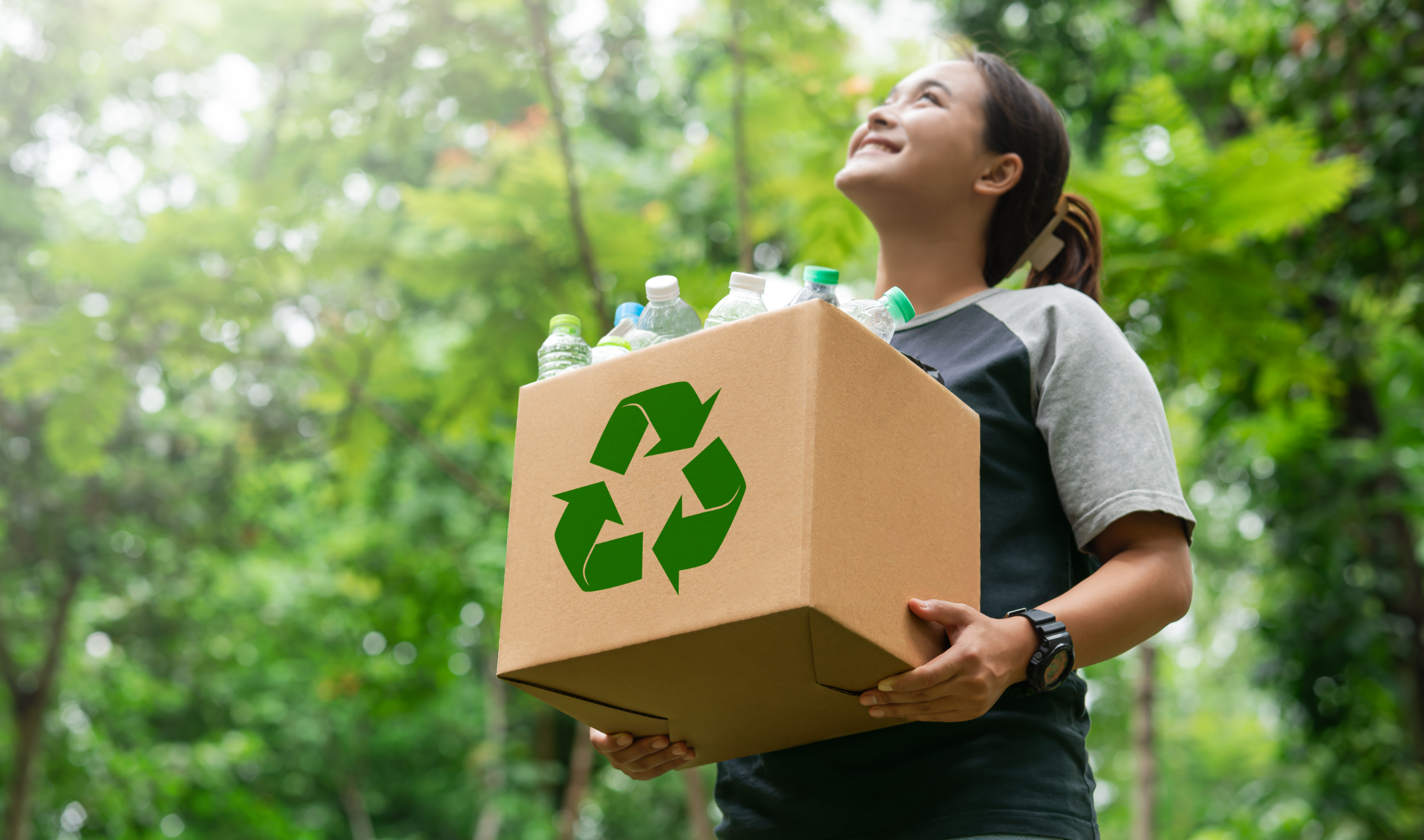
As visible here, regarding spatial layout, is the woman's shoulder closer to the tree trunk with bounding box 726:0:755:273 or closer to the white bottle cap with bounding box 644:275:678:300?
the white bottle cap with bounding box 644:275:678:300

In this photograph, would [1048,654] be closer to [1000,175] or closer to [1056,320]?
[1056,320]

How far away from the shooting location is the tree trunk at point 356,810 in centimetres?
1173

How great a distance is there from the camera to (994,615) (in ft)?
4.18

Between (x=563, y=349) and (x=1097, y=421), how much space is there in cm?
64

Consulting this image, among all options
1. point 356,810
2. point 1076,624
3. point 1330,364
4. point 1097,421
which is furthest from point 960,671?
point 356,810

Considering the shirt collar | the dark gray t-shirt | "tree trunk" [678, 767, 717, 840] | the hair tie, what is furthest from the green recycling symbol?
"tree trunk" [678, 767, 717, 840]

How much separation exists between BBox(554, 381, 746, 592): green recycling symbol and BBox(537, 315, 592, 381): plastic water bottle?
0.22m

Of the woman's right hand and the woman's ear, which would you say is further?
the woman's ear

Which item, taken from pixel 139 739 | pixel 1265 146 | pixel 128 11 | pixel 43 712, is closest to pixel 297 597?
pixel 139 739

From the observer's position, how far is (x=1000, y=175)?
166 cm

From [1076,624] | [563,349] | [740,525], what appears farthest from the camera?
[563,349]

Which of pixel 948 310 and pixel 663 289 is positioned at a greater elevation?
pixel 663 289

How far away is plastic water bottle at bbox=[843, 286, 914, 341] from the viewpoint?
1.36 meters

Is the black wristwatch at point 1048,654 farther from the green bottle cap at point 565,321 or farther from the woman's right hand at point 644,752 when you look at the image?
the green bottle cap at point 565,321
